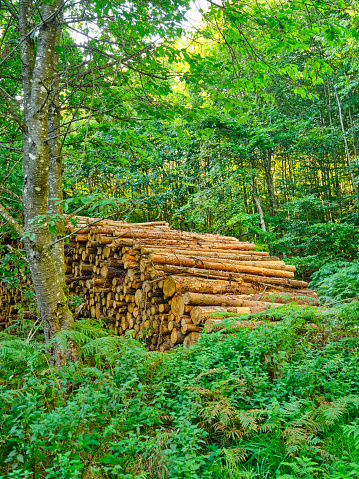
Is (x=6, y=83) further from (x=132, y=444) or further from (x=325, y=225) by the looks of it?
(x=325, y=225)

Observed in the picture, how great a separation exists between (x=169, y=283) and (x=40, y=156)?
2.16m

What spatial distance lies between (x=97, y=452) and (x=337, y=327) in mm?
2655

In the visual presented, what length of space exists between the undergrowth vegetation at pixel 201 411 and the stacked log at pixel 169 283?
0.72 m

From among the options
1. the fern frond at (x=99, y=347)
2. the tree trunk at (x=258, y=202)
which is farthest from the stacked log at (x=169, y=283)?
the tree trunk at (x=258, y=202)

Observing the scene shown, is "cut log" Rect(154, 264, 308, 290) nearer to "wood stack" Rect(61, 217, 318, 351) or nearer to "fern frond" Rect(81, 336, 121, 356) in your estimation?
"wood stack" Rect(61, 217, 318, 351)

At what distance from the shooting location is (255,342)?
117 inches

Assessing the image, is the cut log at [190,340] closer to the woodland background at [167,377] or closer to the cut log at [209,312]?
the cut log at [209,312]

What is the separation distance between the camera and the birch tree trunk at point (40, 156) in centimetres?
306

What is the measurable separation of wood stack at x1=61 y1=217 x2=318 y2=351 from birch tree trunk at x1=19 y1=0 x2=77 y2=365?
60cm

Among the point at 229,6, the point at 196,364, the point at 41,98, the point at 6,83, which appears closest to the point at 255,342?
the point at 196,364

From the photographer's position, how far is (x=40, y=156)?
306cm

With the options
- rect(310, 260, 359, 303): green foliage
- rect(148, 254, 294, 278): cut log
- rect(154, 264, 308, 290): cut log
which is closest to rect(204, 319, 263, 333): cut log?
rect(154, 264, 308, 290): cut log

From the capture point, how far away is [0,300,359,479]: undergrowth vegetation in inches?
76.1

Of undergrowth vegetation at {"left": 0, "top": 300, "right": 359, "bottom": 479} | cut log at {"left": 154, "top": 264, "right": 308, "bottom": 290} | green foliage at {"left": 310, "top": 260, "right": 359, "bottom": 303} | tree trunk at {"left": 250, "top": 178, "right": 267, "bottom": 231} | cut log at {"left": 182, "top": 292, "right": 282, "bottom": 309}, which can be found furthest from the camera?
tree trunk at {"left": 250, "top": 178, "right": 267, "bottom": 231}
